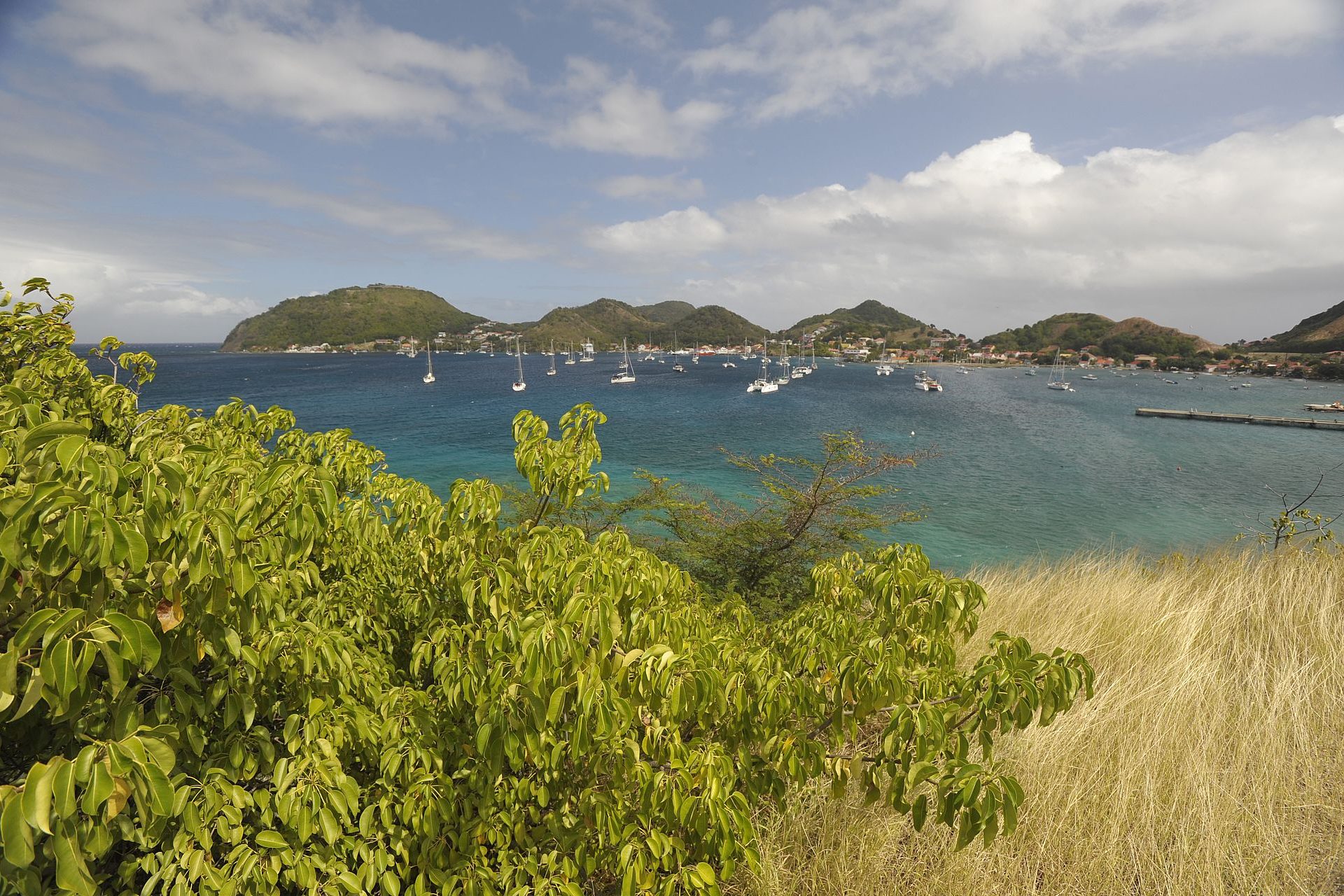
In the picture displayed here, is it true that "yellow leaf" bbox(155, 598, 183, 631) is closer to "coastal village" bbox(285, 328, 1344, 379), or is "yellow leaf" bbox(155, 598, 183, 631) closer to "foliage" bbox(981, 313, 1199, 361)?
"coastal village" bbox(285, 328, 1344, 379)

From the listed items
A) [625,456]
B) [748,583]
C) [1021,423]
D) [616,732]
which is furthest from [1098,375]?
[616,732]

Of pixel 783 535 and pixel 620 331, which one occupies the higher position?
pixel 620 331

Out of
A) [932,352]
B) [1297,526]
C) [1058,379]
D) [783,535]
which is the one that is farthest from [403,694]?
[932,352]

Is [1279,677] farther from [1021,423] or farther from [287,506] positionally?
[1021,423]

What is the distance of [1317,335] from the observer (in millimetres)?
114062

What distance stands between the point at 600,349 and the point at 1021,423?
133 metres

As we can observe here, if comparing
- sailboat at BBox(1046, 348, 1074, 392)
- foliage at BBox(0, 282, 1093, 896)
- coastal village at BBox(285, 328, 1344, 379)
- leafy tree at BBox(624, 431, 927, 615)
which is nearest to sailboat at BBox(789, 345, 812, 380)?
coastal village at BBox(285, 328, 1344, 379)

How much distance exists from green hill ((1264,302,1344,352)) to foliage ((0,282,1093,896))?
15213 centimetres

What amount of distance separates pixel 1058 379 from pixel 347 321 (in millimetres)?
172591

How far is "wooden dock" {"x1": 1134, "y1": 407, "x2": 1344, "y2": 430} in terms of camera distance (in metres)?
43.5

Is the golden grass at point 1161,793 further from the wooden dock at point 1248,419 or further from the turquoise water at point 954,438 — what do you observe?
the wooden dock at point 1248,419

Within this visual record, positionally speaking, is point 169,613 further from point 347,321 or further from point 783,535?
point 347,321

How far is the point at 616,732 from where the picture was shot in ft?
6.82

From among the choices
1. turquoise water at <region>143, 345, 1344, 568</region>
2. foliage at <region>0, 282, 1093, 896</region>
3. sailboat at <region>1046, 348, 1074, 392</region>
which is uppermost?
sailboat at <region>1046, 348, 1074, 392</region>
